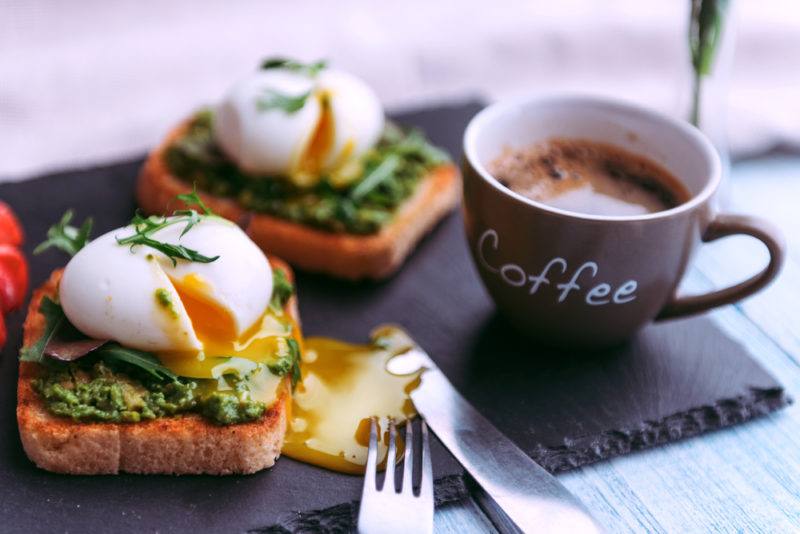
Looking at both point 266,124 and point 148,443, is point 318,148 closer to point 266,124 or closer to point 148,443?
point 266,124

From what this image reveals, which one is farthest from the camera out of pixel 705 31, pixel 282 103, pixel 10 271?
pixel 705 31

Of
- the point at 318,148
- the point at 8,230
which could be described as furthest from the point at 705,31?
the point at 8,230

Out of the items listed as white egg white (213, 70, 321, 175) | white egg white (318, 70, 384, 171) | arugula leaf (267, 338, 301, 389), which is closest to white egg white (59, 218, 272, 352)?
arugula leaf (267, 338, 301, 389)

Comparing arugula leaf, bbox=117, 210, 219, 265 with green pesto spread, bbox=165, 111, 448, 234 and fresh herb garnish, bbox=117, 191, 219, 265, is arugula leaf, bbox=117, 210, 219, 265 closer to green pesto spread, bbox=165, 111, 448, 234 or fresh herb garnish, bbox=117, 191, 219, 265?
fresh herb garnish, bbox=117, 191, 219, 265

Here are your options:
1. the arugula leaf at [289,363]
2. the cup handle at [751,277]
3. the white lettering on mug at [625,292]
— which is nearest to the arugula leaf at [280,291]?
the arugula leaf at [289,363]

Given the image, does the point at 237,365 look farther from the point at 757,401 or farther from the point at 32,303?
the point at 757,401

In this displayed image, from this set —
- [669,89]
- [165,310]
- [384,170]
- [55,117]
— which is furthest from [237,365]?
[669,89]
